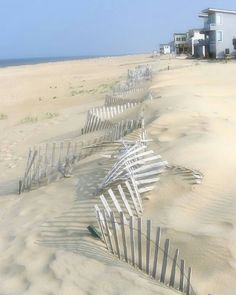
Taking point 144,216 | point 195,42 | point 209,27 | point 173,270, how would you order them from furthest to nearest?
point 195,42, point 209,27, point 144,216, point 173,270

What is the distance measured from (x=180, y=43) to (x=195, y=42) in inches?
455

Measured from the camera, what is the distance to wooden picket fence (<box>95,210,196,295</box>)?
14.4ft

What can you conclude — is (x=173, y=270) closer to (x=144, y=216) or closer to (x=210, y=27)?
(x=144, y=216)

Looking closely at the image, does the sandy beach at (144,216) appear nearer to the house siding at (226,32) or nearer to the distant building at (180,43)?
the house siding at (226,32)

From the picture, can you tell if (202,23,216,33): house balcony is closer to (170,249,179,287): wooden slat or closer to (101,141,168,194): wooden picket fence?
(101,141,168,194): wooden picket fence

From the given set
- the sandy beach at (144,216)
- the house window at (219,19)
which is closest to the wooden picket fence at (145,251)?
the sandy beach at (144,216)

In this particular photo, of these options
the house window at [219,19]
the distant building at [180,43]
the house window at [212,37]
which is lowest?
the distant building at [180,43]

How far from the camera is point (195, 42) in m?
70.9

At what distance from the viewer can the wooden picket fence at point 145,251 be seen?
14.4 feet

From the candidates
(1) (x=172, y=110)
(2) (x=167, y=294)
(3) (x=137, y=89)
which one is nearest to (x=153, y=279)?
(2) (x=167, y=294)

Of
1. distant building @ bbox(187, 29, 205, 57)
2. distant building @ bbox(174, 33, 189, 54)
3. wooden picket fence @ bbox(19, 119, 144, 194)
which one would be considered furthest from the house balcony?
wooden picket fence @ bbox(19, 119, 144, 194)

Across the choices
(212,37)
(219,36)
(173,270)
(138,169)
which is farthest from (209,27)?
(173,270)

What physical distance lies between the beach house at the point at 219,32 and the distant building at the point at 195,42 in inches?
69.6

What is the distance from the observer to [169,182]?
21.3ft
